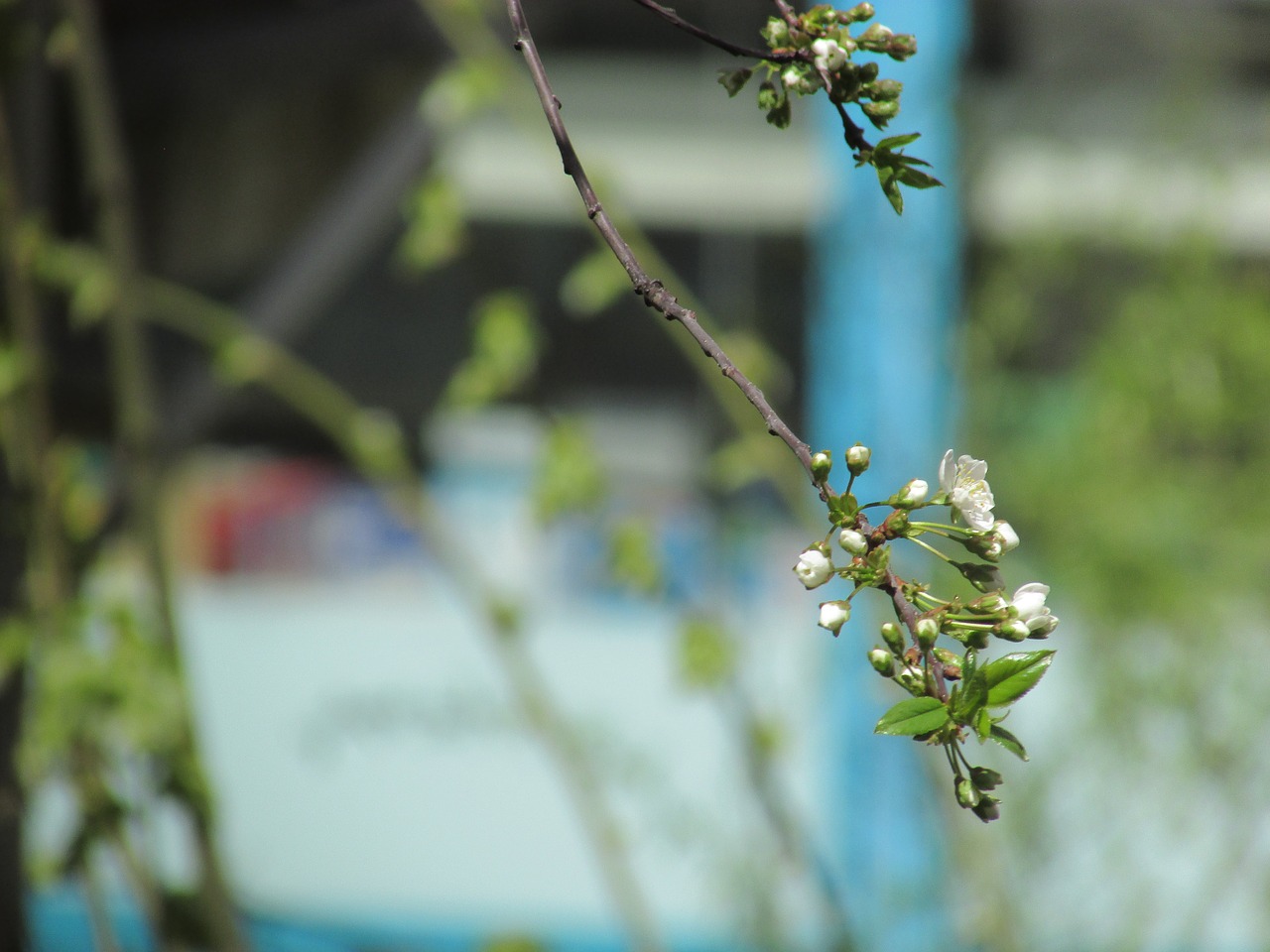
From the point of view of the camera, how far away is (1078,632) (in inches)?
97.0

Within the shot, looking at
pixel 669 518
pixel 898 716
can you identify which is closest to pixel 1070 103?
pixel 669 518

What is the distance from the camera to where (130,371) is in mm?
1523

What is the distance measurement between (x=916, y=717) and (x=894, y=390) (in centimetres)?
Result: 225

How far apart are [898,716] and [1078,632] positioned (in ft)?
6.66

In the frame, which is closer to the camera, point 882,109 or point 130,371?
point 882,109

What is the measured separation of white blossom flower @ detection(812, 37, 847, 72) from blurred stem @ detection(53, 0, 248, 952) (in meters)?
1.04

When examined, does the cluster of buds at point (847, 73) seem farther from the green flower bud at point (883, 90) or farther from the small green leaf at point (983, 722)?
the small green leaf at point (983, 722)

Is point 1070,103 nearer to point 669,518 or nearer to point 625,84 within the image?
point 625,84

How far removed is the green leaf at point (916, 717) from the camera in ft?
Result: 1.83

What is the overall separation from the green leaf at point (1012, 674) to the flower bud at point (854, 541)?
7 centimetres

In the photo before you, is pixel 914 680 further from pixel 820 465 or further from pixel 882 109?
pixel 882 109

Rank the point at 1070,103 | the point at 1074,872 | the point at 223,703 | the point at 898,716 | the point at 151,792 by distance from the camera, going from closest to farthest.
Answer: the point at 898,716 < the point at 151,792 < the point at 1074,872 < the point at 1070,103 < the point at 223,703

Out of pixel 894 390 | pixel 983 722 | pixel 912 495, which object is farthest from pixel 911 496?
pixel 894 390

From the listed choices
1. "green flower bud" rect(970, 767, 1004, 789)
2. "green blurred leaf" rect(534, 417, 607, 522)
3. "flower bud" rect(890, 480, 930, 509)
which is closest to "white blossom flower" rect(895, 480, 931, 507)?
"flower bud" rect(890, 480, 930, 509)
